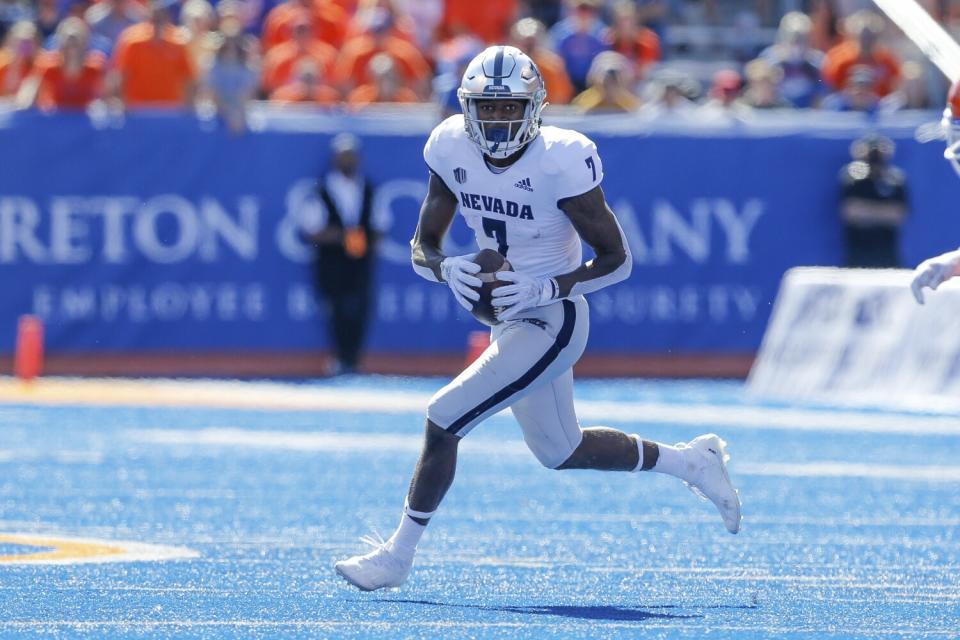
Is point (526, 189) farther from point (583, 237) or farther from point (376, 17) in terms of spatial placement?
point (376, 17)

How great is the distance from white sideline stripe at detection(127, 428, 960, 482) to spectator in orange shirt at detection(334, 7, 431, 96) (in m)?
5.08

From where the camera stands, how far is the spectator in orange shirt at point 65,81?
15141 millimetres

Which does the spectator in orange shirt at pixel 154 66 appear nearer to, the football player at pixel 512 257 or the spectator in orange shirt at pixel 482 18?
the spectator in orange shirt at pixel 482 18

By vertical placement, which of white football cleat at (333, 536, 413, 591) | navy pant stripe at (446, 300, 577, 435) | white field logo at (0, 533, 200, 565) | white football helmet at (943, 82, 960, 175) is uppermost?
white football helmet at (943, 82, 960, 175)

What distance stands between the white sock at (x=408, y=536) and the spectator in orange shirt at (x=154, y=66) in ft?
31.0

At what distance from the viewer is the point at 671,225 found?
16172 millimetres

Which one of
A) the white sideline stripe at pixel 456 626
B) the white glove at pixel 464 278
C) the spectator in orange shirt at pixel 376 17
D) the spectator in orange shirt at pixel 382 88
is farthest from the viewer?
the spectator in orange shirt at pixel 376 17

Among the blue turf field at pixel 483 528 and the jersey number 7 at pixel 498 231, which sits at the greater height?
the jersey number 7 at pixel 498 231

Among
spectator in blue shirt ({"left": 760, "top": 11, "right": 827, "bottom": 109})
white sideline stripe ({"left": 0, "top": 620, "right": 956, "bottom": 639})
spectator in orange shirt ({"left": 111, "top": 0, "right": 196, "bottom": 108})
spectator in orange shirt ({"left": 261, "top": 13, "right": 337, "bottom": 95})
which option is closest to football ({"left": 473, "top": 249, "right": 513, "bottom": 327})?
white sideline stripe ({"left": 0, "top": 620, "right": 956, "bottom": 639})

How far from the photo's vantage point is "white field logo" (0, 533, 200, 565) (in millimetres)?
7234

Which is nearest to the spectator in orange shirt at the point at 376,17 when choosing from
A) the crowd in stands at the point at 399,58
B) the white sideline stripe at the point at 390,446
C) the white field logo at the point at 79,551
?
the crowd in stands at the point at 399,58

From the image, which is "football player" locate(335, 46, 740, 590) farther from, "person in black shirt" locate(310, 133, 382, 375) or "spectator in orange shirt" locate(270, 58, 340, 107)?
"spectator in orange shirt" locate(270, 58, 340, 107)

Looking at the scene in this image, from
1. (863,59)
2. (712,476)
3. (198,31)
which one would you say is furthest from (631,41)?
(712,476)

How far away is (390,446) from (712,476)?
4.28 m
